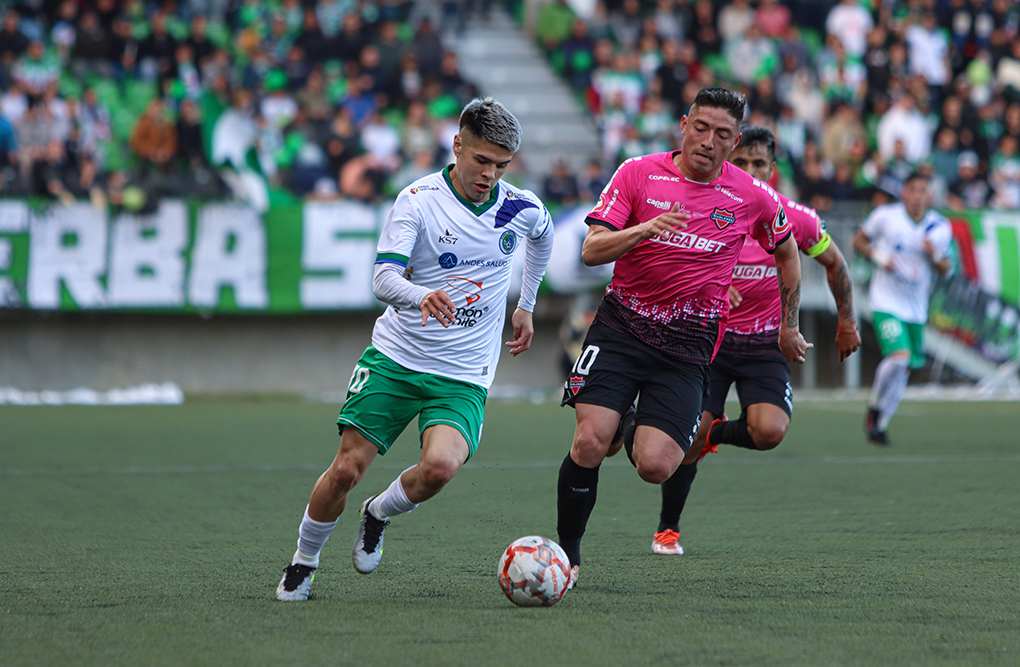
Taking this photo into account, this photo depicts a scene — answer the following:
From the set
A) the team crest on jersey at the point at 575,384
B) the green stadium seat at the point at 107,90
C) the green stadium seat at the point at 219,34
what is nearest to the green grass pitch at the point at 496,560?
the team crest on jersey at the point at 575,384

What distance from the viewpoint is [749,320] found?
22.1 feet

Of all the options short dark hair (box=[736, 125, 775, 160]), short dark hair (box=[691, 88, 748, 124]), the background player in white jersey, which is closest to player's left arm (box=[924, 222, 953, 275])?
the background player in white jersey

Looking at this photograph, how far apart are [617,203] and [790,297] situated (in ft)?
4.01

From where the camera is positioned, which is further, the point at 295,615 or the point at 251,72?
the point at 251,72

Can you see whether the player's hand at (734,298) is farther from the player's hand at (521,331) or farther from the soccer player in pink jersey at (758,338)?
the player's hand at (521,331)

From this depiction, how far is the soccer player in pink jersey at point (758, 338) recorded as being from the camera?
20.7 ft

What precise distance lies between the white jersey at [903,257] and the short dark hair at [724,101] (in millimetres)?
6175

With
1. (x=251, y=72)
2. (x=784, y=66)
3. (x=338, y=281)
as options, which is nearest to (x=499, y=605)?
(x=338, y=281)

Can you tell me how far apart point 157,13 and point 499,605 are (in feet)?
50.4

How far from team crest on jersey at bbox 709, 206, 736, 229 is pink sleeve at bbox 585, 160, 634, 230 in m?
0.37

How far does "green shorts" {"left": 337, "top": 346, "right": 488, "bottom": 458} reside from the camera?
5.02m

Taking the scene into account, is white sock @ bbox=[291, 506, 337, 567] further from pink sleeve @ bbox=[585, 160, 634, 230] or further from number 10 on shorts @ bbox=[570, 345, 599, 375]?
pink sleeve @ bbox=[585, 160, 634, 230]

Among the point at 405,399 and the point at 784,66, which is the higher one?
the point at 405,399

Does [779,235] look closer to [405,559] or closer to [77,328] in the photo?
[405,559]
